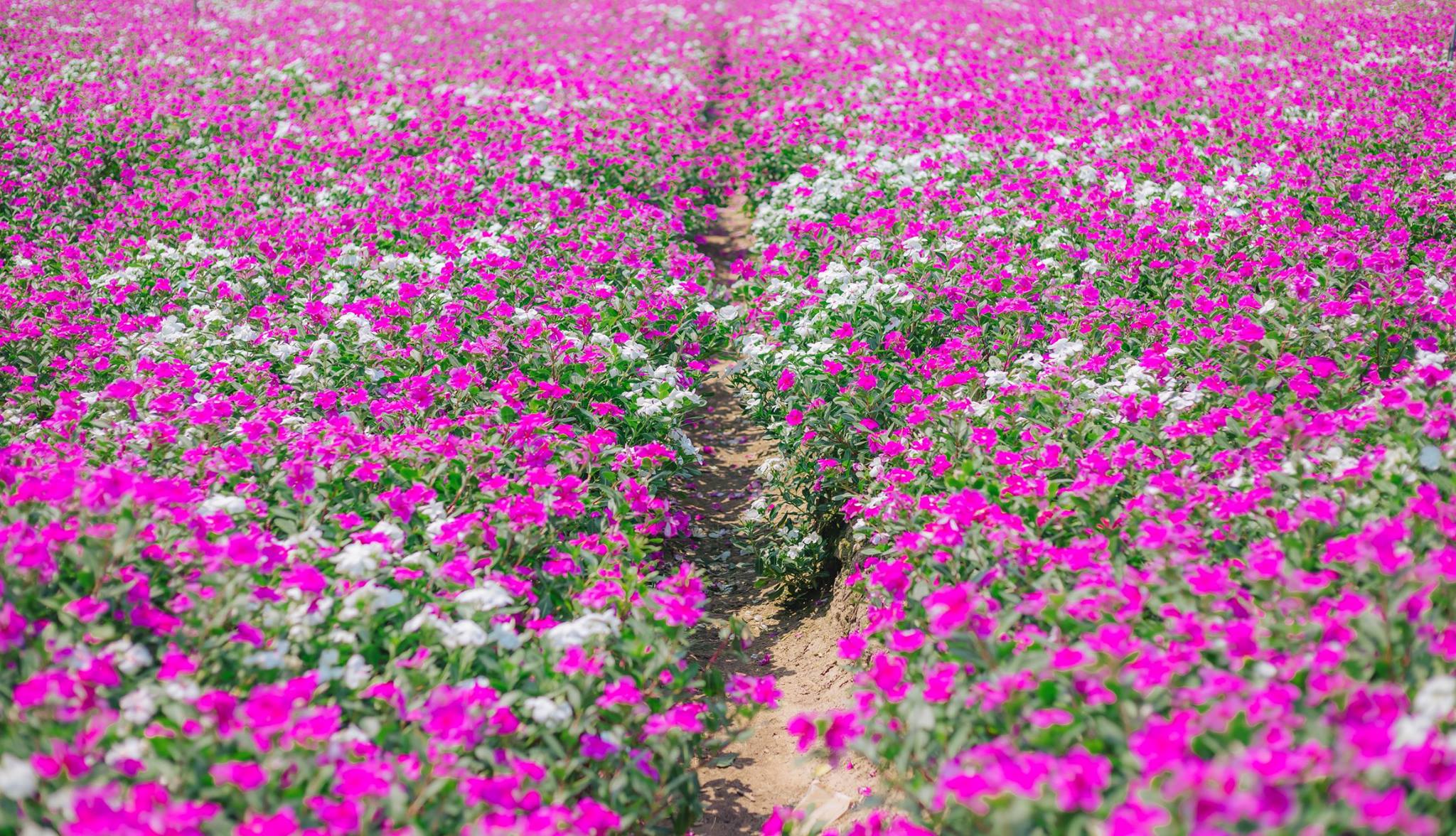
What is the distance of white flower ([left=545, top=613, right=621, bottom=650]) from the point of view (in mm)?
2600

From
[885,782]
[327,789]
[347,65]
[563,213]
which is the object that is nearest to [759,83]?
[347,65]

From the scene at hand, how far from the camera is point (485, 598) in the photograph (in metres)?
2.65

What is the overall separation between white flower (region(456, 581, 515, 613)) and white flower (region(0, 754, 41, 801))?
0.99m

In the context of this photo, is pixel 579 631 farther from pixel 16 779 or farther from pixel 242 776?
pixel 16 779

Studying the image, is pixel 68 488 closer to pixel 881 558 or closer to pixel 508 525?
pixel 508 525

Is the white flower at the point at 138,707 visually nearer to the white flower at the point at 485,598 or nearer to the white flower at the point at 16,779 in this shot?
the white flower at the point at 16,779

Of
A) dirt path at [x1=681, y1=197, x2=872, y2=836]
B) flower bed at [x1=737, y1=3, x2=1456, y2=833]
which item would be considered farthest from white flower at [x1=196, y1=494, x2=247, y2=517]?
flower bed at [x1=737, y1=3, x2=1456, y2=833]

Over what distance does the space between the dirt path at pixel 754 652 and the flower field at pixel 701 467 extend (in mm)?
106

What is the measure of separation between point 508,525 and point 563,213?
3544 mm

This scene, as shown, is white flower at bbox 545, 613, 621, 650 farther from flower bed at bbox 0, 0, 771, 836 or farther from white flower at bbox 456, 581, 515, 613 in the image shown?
white flower at bbox 456, 581, 515, 613


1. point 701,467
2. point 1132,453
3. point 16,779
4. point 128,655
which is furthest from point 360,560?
point 701,467

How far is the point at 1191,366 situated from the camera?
3.96 metres

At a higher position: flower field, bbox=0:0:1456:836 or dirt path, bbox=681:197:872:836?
flower field, bbox=0:0:1456:836

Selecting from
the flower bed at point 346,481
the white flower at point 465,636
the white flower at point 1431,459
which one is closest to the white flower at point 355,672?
the flower bed at point 346,481
